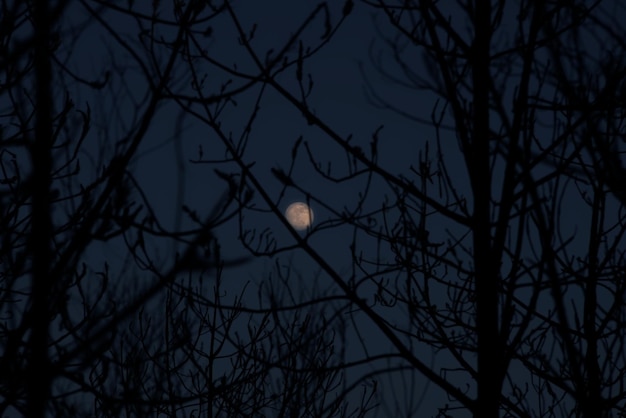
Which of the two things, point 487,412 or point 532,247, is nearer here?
point 487,412

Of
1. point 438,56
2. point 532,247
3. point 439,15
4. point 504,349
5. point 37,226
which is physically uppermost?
point 439,15

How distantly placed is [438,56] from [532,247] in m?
0.83

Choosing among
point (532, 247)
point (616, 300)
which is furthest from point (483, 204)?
point (616, 300)

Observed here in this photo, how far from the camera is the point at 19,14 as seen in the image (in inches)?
152

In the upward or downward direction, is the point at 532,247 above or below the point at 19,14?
below

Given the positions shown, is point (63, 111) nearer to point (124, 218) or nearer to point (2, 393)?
point (2, 393)

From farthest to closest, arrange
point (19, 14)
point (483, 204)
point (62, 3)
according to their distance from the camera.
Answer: point (19, 14) < point (483, 204) < point (62, 3)

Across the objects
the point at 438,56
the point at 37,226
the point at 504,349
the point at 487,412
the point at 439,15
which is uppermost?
the point at 439,15

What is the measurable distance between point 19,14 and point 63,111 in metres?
0.62

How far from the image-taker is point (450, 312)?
3.96 meters

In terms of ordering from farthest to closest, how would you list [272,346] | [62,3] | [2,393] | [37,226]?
[272,346] < [2,393] < [62,3] < [37,226]

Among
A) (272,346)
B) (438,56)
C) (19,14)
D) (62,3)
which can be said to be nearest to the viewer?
(62,3)

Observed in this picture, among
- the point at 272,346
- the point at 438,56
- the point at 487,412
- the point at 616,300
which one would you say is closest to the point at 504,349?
the point at 487,412

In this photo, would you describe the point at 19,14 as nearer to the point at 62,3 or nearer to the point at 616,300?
the point at 62,3
